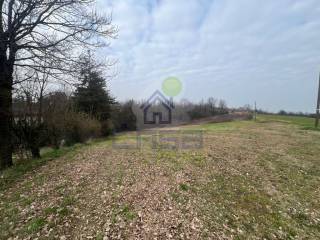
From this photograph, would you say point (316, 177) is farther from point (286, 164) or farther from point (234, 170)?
point (234, 170)

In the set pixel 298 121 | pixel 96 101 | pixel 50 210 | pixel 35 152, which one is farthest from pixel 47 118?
pixel 298 121

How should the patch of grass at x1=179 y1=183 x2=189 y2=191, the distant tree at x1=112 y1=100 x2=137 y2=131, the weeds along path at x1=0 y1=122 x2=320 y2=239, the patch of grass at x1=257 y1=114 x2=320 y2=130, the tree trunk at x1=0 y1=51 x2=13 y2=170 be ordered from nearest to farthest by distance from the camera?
the weeds along path at x1=0 y1=122 x2=320 y2=239, the patch of grass at x1=179 y1=183 x2=189 y2=191, the tree trunk at x1=0 y1=51 x2=13 y2=170, the patch of grass at x1=257 y1=114 x2=320 y2=130, the distant tree at x1=112 y1=100 x2=137 y2=131

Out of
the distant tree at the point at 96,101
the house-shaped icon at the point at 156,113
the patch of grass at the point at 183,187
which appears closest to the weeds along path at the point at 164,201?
the patch of grass at the point at 183,187

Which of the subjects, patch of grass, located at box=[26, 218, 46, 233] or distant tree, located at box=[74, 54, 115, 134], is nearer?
patch of grass, located at box=[26, 218, 46, 233]

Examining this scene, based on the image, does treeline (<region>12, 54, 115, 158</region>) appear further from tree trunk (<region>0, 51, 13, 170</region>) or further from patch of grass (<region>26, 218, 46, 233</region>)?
patch of grass (<region>26, 218, 46, 233</region>)

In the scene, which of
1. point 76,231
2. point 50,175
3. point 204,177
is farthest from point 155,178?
point 50,175

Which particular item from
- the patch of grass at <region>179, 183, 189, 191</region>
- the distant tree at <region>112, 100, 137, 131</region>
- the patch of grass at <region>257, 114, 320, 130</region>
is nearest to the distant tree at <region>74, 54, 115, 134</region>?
the distant tree at <region>112, 100, 137, 131</region>

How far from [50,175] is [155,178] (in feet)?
9.73

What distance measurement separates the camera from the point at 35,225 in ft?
11.8

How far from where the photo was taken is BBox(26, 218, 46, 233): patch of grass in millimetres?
3495

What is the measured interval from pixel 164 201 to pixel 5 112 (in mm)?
5971

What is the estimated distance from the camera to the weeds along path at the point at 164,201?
11.8 ft

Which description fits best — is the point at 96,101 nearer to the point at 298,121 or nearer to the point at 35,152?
the point at 35,152

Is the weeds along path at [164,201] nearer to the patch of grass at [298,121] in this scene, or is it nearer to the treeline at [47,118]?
the treeline at [47,118]
